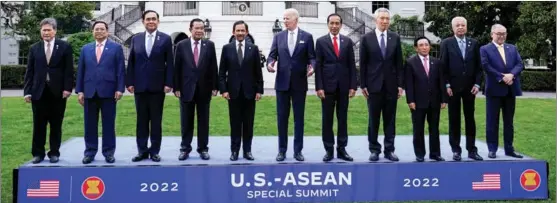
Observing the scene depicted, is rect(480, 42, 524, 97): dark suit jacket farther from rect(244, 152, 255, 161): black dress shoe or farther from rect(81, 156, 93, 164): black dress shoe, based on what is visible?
rect(81, 156, 93, 164): black dress shoe

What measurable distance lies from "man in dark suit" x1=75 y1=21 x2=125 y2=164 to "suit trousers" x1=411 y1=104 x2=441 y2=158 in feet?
Answer: 11.9

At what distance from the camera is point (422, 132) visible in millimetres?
6941

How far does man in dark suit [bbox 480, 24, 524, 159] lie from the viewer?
7008 mm

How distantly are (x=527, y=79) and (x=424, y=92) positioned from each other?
73.4 feet

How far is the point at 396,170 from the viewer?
21.7ft

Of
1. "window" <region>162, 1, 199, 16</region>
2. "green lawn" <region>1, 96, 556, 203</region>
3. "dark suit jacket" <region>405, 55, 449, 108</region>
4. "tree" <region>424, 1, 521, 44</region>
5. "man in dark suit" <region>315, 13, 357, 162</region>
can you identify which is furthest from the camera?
"window" <region>162, 1, 199, 16</region>

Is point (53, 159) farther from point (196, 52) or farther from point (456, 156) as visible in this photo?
point (456, 156)

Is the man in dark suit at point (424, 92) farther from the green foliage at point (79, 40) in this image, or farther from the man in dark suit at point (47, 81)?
the green foliage at point (79, 40)

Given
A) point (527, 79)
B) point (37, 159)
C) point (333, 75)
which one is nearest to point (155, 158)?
point (37, 159)

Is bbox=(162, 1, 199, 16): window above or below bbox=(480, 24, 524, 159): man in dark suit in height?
above

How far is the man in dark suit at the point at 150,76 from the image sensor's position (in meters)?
6.68

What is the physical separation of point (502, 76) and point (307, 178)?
9.05 ft

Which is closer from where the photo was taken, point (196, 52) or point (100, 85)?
point (100, 85)

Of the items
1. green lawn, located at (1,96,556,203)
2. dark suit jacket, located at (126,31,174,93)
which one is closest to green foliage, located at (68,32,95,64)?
green lawn, located at (1,96,556,203)
